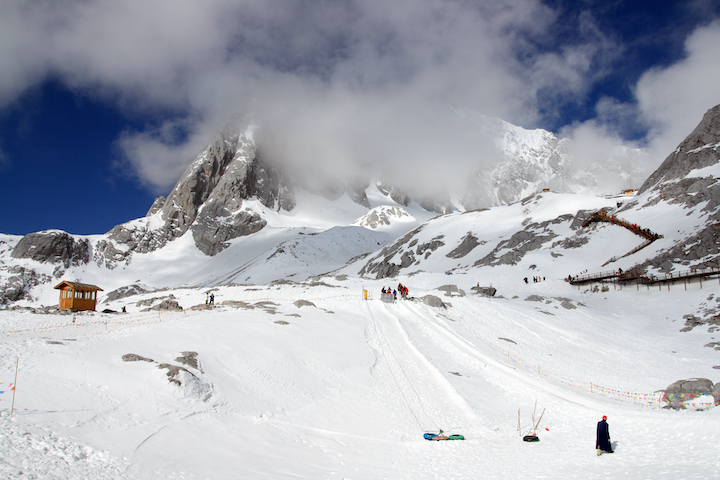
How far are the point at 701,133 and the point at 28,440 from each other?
266 ft

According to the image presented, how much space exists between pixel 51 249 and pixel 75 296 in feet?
433

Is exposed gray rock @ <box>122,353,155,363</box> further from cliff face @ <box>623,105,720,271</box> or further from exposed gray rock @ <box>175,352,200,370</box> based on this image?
cliff face @ <box>623,105,720,271</box>

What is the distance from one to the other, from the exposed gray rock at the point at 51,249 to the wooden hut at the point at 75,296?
12775 cm

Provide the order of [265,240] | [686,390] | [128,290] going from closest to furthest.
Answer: [686,390] → [128,290] → [265,240]

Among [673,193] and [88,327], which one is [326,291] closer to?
[88,327]

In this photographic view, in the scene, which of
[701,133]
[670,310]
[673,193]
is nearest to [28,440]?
[670,310]

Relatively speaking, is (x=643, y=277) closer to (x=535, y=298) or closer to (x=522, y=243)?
(x=535, y=298)

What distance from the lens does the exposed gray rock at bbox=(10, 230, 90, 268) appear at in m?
127

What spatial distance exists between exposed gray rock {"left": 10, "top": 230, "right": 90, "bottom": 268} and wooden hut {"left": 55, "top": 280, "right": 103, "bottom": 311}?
5030 inches

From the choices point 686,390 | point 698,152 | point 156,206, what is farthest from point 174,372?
point 156,206

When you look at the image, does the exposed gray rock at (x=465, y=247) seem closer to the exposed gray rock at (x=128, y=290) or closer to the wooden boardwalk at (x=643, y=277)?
the wooden boardwalk at (x=643, y=277)

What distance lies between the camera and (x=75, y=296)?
2756 cm

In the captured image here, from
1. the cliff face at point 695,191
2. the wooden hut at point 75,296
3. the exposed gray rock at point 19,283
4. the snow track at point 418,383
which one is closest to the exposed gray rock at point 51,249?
the exposed gray rock at point 19,283

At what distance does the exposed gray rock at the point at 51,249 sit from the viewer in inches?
4998
